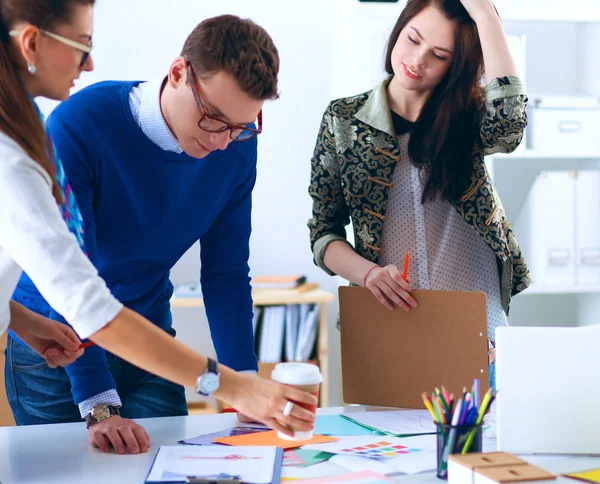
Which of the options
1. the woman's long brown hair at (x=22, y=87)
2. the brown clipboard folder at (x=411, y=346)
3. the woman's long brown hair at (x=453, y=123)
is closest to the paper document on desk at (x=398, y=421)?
the brown clipboard folder at (x=411, y=346)

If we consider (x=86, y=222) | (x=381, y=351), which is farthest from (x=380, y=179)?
(x=86, y=222)

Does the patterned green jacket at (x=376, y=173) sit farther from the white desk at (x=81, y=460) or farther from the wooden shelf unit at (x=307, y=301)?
the wooden shelf unit at (x=307, y=301)

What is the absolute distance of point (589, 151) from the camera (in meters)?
2.85

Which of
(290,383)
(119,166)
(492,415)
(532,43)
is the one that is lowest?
(492,415)

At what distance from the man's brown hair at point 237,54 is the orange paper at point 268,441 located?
623 millimetres

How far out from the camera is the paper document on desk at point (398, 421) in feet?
4.55

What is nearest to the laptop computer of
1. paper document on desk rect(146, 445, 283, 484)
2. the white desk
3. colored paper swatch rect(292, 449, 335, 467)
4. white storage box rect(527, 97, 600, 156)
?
the white desk

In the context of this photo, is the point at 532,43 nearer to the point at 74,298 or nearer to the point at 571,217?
the point at 571,217

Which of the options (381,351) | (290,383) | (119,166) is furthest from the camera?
(381,351)

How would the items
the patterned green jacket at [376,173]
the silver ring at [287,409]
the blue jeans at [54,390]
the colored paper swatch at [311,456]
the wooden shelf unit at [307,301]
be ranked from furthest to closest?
1. the wooden shelf unit at [307,301]
2. the patterned green jacket at [376,173]
3. the blue jeans at [54,390]
4. the colored paper swatch at [311,456]
5. the silver ring at [287,409]

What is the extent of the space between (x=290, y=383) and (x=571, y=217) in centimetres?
198

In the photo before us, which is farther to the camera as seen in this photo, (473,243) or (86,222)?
(473,243)

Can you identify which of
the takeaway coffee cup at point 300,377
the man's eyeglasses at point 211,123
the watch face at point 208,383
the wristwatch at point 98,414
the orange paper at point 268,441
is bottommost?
the orange paper at point 268,441

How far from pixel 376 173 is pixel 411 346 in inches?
16.5
